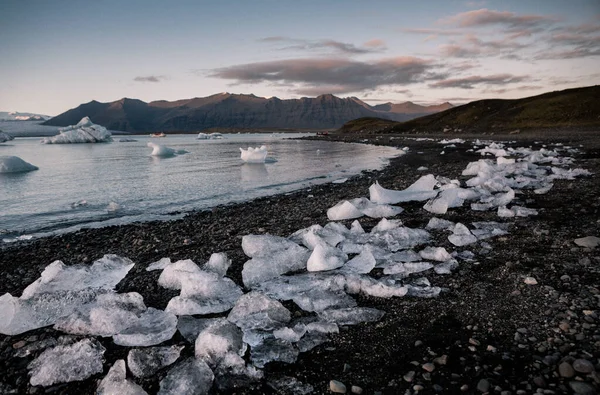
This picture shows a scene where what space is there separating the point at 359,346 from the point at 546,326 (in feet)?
5.57

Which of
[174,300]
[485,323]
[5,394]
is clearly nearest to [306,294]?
[174,300]

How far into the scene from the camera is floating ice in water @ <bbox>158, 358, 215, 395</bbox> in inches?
101

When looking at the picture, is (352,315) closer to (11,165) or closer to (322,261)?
(322,261)

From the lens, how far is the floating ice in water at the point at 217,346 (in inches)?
113

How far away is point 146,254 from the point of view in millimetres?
6590

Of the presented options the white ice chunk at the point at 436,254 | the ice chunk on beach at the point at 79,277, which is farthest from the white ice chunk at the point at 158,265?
the white ice chunk at the point at 436,254

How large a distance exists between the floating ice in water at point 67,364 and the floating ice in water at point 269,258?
1878 mm

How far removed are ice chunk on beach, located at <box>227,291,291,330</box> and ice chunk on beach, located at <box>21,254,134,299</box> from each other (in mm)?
2250

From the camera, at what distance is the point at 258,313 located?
3.60m

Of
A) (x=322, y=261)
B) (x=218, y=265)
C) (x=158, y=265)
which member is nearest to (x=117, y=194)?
(x=158, y=265)

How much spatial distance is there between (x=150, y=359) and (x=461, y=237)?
4.75 m

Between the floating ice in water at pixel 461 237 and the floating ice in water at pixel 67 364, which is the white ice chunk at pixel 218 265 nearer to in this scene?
the floating ice in water at pixel 67 364

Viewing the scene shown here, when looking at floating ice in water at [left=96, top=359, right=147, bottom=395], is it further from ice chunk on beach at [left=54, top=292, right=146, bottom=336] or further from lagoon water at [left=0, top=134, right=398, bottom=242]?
lagoon water at [left=0, top=134, right=398, bottom=242]

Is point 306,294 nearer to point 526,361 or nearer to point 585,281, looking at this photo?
point 526,361
